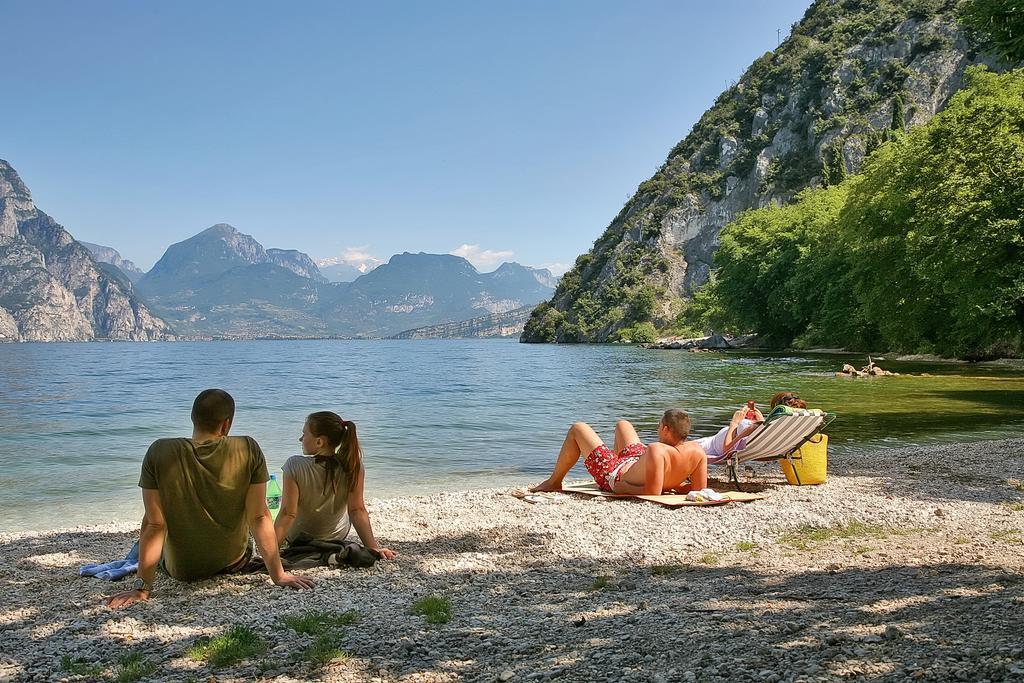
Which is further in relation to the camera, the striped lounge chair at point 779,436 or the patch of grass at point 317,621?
the striped lounge chair at point 779,436

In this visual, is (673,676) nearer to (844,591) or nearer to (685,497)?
(844,591)

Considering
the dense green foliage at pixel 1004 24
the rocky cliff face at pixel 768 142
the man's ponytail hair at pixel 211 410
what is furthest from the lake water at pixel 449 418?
the rocky cliff face at pixel 768 142

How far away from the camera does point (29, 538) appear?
9.41 meters

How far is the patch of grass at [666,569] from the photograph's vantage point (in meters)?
6.89

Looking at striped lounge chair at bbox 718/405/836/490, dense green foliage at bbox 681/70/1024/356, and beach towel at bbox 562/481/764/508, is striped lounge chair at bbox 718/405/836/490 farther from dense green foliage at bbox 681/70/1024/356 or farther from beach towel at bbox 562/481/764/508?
dense green foliage at bbox 681/70/1024/356

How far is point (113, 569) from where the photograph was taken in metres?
6.95

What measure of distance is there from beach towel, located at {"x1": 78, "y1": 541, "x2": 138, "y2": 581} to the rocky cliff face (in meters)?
114

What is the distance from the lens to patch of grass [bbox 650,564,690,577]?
689 centimetres

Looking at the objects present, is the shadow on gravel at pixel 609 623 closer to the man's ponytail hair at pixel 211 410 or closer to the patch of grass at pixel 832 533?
the patch of grass at pixel 832 533

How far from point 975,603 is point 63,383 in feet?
186

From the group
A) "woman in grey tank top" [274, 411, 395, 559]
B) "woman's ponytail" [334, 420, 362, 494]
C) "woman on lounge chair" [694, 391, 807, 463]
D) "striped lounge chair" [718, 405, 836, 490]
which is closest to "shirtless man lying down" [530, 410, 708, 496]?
"woman on lounge chair" [694, 391, 807, 463]

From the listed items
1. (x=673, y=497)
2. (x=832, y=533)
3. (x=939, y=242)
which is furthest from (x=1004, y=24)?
(x=939, y=242)

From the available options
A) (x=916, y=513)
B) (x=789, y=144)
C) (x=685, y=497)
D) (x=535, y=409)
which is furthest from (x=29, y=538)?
(x=789, y=144)

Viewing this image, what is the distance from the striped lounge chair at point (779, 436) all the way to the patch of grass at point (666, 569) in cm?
460
